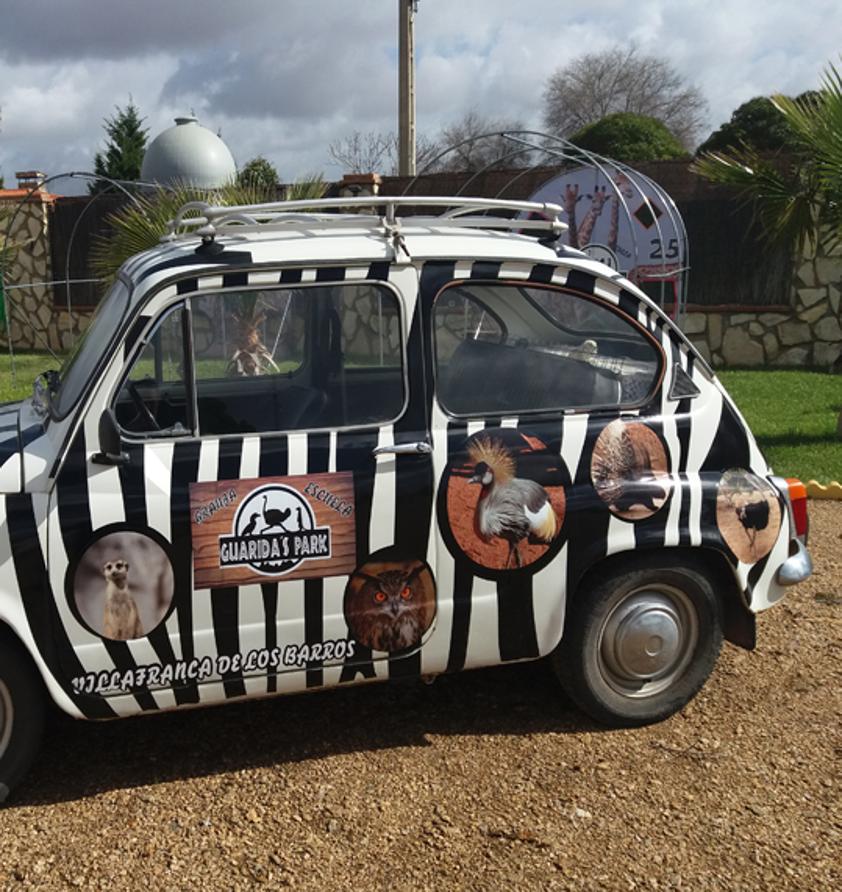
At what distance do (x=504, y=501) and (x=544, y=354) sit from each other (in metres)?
0.62

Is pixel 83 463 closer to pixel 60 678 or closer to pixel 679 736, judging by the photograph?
pixel 60 678

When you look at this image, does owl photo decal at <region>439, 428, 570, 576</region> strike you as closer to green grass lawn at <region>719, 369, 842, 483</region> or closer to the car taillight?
the car taillight

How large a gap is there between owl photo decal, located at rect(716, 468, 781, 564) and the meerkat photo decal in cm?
213

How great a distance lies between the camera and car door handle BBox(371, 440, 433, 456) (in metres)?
3.64

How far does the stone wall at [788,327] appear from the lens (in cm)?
1498

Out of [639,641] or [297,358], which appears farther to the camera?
[639,641]

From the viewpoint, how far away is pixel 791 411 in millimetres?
11422

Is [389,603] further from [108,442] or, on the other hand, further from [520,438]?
[108,442]

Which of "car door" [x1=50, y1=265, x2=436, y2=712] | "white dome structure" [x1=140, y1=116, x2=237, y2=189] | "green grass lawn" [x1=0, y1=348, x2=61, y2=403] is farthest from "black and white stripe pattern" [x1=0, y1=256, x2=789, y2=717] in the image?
"white dome structure" [x1=140, y1=116, x2=237, y2=189]

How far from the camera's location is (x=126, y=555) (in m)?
3.41

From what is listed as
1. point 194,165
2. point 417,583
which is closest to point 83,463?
point 417,583

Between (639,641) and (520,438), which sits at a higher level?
(520,438)

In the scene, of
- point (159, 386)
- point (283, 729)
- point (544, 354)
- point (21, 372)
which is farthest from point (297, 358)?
point (21, 372)

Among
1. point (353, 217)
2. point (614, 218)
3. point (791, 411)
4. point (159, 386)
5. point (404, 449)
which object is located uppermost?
point (614, 218)
